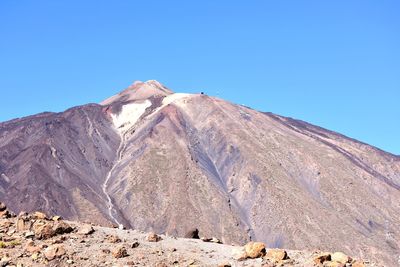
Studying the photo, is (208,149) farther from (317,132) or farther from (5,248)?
(5,248)

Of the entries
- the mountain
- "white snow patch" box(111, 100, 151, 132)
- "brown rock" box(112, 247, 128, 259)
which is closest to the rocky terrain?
"brown rock" box(112, 247, 128, 259)

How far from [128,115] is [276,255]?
149 meters

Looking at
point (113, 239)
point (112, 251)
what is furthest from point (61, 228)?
point (112, 251)

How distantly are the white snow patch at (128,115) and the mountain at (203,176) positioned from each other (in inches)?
18.8

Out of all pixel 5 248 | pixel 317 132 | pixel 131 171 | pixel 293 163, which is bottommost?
pixel 5 248

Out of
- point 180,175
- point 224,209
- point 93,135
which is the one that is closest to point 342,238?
point 224,209

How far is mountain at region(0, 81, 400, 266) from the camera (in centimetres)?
11025

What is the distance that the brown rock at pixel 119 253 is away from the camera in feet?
52.3

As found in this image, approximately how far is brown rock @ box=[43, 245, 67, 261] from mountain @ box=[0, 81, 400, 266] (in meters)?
86.0

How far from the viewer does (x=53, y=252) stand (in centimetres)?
1569

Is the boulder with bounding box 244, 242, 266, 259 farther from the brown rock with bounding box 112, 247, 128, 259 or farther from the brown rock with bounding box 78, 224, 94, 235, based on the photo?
the brown rock with bounding box 78, 224, 94, 235

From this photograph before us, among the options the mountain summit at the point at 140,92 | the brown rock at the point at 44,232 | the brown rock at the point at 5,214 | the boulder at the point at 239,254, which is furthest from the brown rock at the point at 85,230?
the mountain summit at the point at 140,92

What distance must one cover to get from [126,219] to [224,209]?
19.7 m

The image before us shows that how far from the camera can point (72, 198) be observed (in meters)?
114
